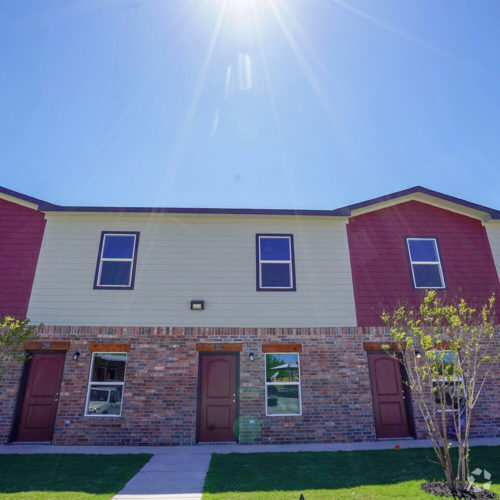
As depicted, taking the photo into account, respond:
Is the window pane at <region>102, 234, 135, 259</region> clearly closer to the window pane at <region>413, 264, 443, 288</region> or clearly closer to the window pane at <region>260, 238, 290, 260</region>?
the window pane at <region>260, 238, 290, 260</region>

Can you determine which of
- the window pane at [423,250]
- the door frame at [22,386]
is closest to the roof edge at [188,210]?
the window pane at [423,250]

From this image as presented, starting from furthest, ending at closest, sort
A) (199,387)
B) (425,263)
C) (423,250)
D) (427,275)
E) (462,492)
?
(423,250) → (425,263) → (427,275) → (199,387) → (462,492)

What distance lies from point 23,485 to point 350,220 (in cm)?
941

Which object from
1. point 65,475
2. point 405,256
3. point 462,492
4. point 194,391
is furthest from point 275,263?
point 65,475

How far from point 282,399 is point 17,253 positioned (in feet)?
26.1

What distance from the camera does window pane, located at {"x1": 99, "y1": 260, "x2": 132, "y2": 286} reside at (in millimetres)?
9773

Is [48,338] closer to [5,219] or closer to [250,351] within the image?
[5,219]

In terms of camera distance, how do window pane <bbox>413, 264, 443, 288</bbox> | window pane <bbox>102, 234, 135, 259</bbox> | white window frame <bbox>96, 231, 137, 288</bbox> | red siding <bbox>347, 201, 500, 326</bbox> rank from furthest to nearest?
1. window pane <bbox>413, 264, 443, 288</bbox>
2. window pane <bbox>102, 234, 135, 259</bbox>
3. red siding <bbox>347, 201, 500, 326</bbox>
4. white window frame <bbox>96, 231, 137, 288</bbox>

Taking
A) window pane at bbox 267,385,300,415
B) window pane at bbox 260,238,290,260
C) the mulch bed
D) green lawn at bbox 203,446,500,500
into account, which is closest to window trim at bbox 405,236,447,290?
window pane at bbox 260,238,290,260

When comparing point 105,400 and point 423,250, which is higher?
point 423,250

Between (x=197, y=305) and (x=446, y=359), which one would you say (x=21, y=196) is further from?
(x=446, y=359)

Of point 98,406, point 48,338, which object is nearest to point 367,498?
point 98,406

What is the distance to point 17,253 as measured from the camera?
9.81 metres

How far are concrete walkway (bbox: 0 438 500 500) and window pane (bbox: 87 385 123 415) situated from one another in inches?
30.3
